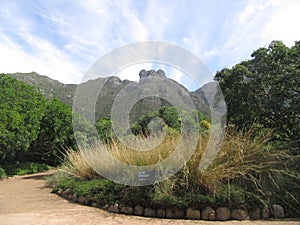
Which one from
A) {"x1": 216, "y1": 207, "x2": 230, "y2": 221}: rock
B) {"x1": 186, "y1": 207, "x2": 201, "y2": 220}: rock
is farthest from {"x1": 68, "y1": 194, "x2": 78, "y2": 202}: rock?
{"x1": 216, "y1": 207, "x2": 230, "y2": 221}: rock

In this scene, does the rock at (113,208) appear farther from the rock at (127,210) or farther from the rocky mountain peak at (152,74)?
the rocky mountain peak at (152,74)

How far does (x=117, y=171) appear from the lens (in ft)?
14.5

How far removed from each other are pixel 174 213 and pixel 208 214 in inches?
17.2

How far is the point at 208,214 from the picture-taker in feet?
11.0

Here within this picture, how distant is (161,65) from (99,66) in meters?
1.15

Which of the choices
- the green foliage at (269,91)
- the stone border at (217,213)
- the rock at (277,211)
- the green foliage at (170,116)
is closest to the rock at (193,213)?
the stone border at (217,213)

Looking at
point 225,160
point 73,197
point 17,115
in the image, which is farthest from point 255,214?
point 17,115

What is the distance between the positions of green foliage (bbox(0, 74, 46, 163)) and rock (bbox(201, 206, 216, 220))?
22.5 ft

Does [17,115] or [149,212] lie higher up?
[17,115]

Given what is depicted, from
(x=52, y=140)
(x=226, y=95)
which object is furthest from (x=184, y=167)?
(x=52, y=140)

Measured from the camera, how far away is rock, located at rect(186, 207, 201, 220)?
337cm

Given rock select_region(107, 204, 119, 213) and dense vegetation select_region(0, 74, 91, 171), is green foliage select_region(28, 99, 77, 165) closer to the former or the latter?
dense vegetation select_region(0, 74, 91, 171)

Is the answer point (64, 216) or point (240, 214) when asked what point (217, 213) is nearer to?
point (240, 214)

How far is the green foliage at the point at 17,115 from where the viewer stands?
→ 837 cm
